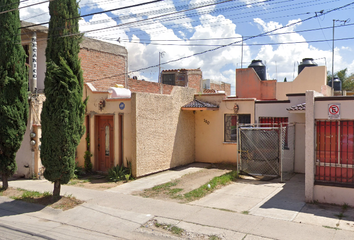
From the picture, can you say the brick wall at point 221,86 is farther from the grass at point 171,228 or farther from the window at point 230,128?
the grass at point 171,228

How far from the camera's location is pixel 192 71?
24406mm

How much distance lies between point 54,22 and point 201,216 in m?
6.32

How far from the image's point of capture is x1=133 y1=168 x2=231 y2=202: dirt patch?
9.09 meters

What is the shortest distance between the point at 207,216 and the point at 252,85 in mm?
12925

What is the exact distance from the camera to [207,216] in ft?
23.8

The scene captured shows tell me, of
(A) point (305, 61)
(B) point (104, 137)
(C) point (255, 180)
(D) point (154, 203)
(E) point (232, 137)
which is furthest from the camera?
(A) point (305, 61)

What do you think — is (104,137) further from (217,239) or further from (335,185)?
(335,185)

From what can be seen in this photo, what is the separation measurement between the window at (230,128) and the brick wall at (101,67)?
6.36m

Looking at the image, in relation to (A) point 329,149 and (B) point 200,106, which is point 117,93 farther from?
(A) point 329,149

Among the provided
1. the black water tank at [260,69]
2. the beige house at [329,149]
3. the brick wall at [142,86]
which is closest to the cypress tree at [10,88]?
the brick wall at [142,86]

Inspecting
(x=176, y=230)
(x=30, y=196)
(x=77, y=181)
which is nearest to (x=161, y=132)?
(x=77, y=181)

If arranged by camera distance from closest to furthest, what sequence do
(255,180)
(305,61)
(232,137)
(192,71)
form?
1. (255,180)
2. (232,137)
3. (305,61)
4. (192,71)

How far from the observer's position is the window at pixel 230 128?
13680 millimetres

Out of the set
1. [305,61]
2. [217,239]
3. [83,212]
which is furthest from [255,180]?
[305,61]
